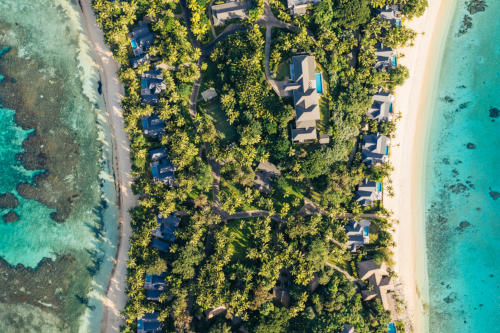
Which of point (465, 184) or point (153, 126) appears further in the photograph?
point (465, 184)

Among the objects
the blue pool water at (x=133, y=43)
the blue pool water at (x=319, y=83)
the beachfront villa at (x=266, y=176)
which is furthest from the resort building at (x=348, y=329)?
the blue pool water at (x=133, y=43)

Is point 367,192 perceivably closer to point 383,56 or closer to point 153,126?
point 383,56

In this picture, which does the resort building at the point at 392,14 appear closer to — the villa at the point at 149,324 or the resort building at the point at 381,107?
the resort building at the point at 381,107

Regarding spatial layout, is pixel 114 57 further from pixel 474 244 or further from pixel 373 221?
pixel 474 244

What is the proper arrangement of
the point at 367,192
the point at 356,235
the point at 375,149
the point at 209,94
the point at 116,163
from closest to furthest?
the point at 356,235
the point at 367,192
the point at 375,149
the point at 209,94
the point at 116,163

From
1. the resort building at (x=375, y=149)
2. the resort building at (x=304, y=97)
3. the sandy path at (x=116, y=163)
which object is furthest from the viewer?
the sandy path at (x=116, y=163)

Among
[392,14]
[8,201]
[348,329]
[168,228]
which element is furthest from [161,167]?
[392,14]
